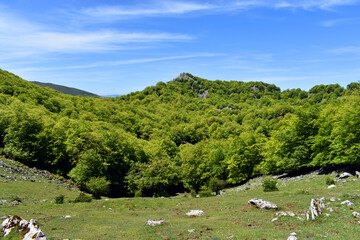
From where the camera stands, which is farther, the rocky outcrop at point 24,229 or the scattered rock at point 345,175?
the scattered rock at point 345,175

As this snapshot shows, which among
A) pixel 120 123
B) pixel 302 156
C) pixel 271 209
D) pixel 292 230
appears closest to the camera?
pixel 292 230

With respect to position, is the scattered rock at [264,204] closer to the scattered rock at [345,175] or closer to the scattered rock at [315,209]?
the scattered rock at [315,209]

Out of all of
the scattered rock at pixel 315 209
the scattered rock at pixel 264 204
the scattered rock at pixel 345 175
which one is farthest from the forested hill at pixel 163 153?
the scattered rock at pixel 315 209

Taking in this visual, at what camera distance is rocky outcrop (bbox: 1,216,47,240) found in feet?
52.1

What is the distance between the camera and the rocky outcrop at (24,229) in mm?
15877

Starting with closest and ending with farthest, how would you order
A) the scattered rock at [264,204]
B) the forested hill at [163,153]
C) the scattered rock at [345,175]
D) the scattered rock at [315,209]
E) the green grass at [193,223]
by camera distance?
the green grass at [193,223], the scattered rock at [315,209], the scattered rock at [264,204], the scattered rock at [345,175], the forested hill at [163,153]

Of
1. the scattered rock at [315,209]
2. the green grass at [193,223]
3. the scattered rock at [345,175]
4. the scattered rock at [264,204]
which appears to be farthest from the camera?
the scattered rock at [345,175]

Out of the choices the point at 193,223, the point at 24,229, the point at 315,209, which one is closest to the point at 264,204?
the point at 315,209

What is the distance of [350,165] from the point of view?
43594 mm

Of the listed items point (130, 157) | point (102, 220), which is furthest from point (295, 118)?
point (130, 157)

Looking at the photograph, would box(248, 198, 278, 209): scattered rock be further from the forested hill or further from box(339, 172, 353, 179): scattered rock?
the forested hill

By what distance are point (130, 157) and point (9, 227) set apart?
71.5 m

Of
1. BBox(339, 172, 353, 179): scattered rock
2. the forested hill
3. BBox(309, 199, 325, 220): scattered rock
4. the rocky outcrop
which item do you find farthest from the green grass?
the forested hill

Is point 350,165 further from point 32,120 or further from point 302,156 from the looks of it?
point 32,120
